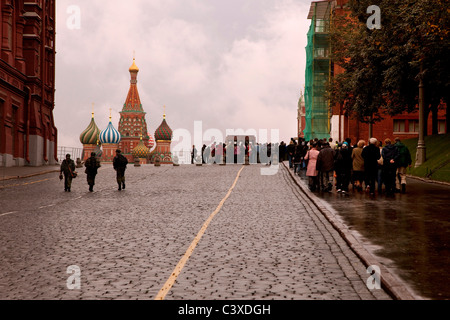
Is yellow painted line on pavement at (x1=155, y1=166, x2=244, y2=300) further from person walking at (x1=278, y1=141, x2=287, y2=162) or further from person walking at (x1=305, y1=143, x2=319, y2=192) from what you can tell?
person walking at (x1=278, y1=141, x2=287, y2=162)

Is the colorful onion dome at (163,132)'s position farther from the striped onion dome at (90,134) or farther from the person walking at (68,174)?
the person walking at (68,174)

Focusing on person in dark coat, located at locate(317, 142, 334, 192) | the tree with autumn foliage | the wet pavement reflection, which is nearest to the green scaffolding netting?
the tree with autumn foliage

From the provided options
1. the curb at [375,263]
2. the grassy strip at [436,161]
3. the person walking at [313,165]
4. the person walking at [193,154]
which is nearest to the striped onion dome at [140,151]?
the person walking at [193,154]

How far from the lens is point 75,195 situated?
2153 centimetres

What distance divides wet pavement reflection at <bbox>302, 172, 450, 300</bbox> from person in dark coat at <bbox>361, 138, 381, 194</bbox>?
2.25ft

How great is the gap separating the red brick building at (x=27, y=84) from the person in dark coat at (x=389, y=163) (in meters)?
26.1

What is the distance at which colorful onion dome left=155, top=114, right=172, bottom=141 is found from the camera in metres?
166

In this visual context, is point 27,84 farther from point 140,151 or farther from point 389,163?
point 140,151

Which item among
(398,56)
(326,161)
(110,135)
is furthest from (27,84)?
(110,135)

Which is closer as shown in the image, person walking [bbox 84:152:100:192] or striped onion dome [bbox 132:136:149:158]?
person walking [bbox 84:152:100:192]

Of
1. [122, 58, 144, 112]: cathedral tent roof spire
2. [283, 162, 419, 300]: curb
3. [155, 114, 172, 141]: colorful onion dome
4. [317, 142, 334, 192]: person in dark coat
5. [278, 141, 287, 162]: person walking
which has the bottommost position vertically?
[283, 162, 419, 300]: curb
